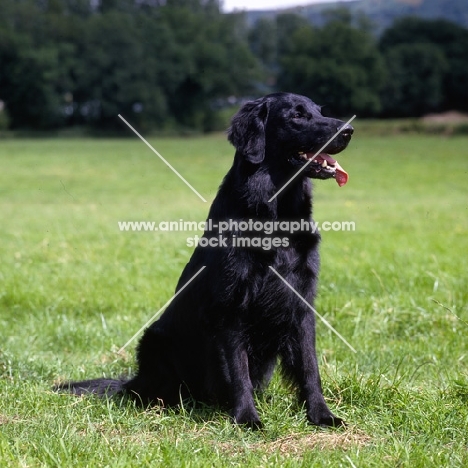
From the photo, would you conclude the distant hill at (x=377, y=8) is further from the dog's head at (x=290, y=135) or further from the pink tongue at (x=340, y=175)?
the pink tongue at (x=340, y=175)

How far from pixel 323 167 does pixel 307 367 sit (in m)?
0.98

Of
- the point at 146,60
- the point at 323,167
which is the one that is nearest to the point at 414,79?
the point at 146,60

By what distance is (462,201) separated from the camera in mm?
12828

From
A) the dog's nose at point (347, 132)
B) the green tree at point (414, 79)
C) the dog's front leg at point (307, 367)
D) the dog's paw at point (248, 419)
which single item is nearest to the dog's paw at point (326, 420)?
the dog's front leg at point (307, 367)

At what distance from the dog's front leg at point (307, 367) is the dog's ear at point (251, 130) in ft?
2.76

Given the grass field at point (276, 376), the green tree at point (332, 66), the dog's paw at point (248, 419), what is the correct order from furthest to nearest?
the green tree at point (332, 66), the dog's paw at point (248, 419), the grass field at point (276, 376)

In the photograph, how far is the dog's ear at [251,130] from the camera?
3.39 meters

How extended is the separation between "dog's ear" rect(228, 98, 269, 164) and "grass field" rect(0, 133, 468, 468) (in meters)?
1.25

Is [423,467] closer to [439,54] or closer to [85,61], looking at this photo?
[439,54]

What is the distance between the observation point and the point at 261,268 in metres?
3.33

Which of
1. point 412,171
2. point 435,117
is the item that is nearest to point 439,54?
point 435,117

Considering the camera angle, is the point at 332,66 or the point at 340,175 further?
the point at 332,66

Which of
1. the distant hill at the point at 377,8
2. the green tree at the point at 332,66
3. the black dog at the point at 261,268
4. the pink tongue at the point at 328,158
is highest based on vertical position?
the distant hill at the point at 377,8

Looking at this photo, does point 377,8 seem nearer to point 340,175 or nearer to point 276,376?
point 340,175
